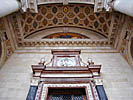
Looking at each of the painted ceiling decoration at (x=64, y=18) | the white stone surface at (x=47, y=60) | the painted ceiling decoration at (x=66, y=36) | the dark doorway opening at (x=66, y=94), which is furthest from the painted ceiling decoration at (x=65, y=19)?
the dark doorway opening at (x=66, y=94)

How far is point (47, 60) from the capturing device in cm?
918

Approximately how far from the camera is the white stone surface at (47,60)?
6605 millimetres

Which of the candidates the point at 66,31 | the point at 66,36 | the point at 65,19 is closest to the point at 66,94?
the point at 66,36

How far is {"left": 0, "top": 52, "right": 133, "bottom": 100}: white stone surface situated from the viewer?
6605 millimetres

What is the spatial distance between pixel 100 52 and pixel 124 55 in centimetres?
166

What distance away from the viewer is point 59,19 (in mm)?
13242

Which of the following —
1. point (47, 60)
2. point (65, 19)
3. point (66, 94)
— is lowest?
point (66, 94)

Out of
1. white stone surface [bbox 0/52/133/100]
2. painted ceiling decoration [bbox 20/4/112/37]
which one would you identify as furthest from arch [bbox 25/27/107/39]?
white stone surface [bbox 0/52/133/100]

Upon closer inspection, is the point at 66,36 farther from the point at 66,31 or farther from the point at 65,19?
the point at 65,19

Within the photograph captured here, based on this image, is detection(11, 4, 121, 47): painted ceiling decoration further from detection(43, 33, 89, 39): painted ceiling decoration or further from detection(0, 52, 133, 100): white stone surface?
detection(0, 52, 133, 100): white stone surface

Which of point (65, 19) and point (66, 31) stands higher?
point (65, 19)

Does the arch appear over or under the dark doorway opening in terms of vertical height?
over

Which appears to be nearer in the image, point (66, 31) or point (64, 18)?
point (66, 31)

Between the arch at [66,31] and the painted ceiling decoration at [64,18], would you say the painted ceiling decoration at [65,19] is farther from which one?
the arch at [66,31]
